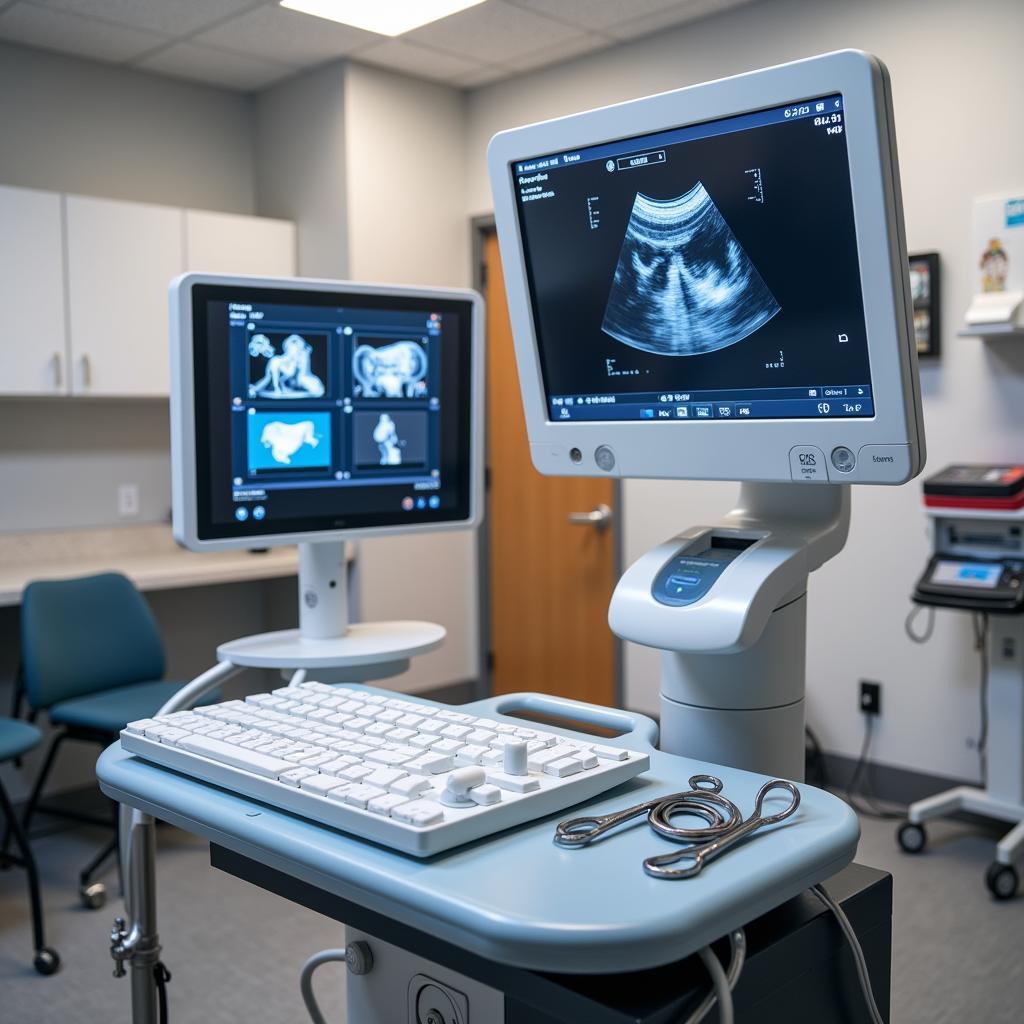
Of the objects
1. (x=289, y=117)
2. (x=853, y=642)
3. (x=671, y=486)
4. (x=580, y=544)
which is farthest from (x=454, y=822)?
(x=289, y=117)

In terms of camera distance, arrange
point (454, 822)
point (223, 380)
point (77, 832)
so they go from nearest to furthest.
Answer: point (454, 822) → point (223, 380) → point (77, 832)

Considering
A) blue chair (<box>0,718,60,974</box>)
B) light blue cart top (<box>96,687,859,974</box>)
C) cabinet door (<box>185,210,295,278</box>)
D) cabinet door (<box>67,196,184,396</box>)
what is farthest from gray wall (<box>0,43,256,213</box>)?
light blue cart top (<box>96,687,859,974</box>)

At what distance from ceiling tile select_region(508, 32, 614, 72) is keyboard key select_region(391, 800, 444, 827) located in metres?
3.32

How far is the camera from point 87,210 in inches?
132

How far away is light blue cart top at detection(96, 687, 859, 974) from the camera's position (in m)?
0.67

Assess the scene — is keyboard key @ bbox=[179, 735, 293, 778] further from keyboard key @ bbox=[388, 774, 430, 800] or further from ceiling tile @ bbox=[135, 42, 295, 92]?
ceiling tile @ bbox=[135, 42, 295, 92]

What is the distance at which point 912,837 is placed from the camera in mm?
2871

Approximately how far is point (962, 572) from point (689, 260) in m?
2.00

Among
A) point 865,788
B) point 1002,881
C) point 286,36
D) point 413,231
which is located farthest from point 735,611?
point 413,231

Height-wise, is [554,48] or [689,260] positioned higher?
[554,48]

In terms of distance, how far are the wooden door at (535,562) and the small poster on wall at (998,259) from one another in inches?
57.5

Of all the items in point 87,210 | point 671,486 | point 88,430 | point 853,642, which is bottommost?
point 853,642

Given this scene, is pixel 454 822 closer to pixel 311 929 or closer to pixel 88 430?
pixel 311 929

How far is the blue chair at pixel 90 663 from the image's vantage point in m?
2.79
